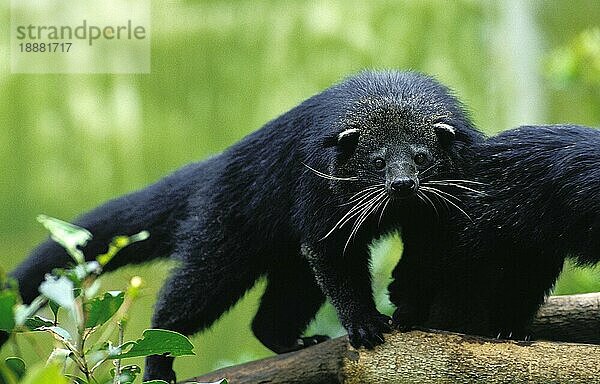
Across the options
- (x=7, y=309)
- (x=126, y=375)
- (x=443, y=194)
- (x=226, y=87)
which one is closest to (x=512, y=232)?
(x=443, y=194)

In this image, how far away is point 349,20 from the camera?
22.1ft

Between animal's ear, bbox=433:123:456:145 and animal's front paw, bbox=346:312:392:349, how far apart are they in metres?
0.69

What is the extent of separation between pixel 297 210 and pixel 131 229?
97cm

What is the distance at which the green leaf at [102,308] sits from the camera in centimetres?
217

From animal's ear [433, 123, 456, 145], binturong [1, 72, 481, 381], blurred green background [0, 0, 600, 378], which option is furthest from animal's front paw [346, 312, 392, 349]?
blurred green background [0, 0, 600, 378]

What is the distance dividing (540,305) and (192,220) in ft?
4.83

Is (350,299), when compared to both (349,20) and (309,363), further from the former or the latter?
(349,20)

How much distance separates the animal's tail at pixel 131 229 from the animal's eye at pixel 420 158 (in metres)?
1.22

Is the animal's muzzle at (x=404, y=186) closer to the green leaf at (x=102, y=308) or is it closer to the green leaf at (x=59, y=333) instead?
the green leaf at (x=102, y=308)

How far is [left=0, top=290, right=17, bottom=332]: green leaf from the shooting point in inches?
72.1

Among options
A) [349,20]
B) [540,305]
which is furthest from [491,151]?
[349,20]

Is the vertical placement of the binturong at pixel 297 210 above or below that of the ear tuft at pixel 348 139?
below

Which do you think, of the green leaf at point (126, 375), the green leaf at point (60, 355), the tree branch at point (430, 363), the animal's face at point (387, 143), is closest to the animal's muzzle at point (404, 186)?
the animal's face at point (387, 143)

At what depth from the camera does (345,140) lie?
3.32 metres
